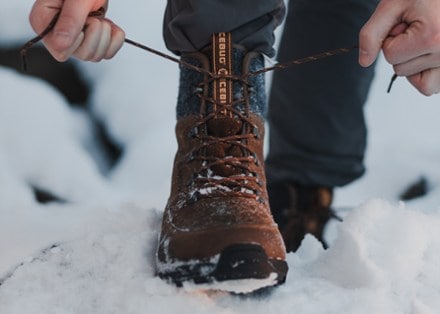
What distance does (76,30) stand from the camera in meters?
0.82

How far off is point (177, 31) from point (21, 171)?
2.15ft

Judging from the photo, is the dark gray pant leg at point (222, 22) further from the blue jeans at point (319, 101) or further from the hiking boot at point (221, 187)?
the blue jeans at point (319, 101)

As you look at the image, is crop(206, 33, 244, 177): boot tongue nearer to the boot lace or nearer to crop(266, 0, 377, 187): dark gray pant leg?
the boot lace

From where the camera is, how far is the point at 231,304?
0.83 metres

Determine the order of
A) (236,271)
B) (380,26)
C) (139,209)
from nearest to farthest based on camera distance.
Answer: (236,271) → (380,26) → (139,209)

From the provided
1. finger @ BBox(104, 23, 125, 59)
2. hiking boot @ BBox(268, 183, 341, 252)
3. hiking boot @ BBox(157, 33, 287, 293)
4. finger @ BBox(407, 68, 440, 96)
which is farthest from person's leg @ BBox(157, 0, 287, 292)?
hiking boot @ BBox(268, 183, 341, 252)

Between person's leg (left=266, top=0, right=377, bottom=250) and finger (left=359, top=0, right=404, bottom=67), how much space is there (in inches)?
15.7

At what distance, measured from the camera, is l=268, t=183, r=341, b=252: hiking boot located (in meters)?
1.27

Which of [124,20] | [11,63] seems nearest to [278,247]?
[11,63]

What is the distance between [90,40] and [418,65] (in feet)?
1.36

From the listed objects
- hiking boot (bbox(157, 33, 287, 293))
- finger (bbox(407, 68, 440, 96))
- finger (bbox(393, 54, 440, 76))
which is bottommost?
hiking boot (bbox(157, 33, 287, 293))

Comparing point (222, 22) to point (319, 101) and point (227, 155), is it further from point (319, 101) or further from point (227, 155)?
point (319, 101)

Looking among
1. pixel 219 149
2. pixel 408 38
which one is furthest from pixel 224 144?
pixel 408 38

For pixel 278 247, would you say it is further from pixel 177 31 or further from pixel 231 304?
pixel 177 31
